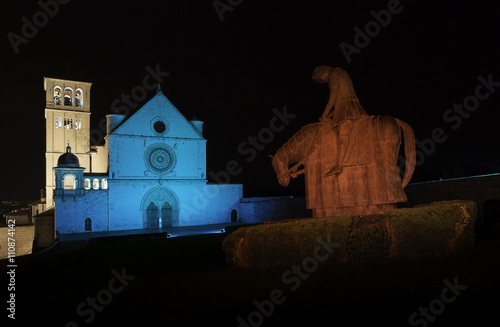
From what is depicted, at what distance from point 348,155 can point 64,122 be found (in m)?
44.4

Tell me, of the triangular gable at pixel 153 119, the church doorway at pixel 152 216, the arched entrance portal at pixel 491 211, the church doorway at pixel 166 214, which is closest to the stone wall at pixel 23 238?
the church doorway at pixel 152 216

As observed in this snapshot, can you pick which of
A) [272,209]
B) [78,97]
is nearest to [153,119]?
[78,97]

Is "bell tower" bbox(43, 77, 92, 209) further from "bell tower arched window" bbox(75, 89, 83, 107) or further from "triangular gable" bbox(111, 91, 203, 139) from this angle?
"triangular gable" bbox(111, 91, 203, 139)

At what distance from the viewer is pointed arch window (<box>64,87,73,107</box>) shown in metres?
45.7

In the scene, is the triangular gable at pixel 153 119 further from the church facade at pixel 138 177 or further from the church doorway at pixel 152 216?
the church doorway at pixel 152 216

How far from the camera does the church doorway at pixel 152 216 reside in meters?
37.3

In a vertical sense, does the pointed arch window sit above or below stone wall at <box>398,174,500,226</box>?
above

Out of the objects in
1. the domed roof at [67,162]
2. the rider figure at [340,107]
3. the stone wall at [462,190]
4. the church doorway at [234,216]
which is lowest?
the church doorway at [234,216]

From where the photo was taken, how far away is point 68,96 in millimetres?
45812

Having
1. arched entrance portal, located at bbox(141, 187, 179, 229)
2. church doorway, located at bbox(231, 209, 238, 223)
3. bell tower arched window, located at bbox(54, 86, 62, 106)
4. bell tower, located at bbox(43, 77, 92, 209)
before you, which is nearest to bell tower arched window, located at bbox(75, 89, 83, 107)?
bell tower, located at bbox(43, 77, 92, 209)

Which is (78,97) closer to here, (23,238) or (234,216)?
(23,238)

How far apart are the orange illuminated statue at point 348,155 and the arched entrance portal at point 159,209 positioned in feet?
A: 99.4

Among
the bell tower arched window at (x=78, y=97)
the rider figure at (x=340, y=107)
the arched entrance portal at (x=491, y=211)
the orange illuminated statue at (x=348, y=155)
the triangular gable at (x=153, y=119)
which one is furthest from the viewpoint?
the bell tower arched window at (x=78, y=97)

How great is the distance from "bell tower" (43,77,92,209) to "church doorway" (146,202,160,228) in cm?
1263
